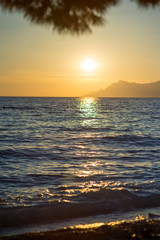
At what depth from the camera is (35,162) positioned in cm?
1237

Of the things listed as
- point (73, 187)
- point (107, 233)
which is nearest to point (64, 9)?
point (107, 233)

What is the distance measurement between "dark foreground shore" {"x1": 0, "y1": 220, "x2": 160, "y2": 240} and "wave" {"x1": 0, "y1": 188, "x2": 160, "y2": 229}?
3.03 ft

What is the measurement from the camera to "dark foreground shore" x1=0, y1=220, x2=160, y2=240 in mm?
4910

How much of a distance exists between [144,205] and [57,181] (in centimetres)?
334

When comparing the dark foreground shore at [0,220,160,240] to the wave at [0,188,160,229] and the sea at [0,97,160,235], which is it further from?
the wave at [0,188,160,229]

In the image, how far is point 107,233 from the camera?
510 centimetres

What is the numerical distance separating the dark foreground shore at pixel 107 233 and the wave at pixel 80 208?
93 centimetres

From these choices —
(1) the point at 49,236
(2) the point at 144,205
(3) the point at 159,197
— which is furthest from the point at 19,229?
(3) the point at 159,197

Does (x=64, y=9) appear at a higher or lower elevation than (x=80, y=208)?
higher

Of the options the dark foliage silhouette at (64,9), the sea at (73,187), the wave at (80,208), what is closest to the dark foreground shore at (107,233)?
the sea at (73,187)

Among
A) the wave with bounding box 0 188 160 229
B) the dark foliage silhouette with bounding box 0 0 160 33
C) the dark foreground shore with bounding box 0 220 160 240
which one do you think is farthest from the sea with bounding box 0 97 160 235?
the dark foliage silhouette with bounding box 0 0 160 33

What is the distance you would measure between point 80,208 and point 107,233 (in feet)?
6.32

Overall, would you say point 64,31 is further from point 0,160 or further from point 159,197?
point 0,160

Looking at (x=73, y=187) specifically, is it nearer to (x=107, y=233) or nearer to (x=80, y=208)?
(x=80, y=208)
